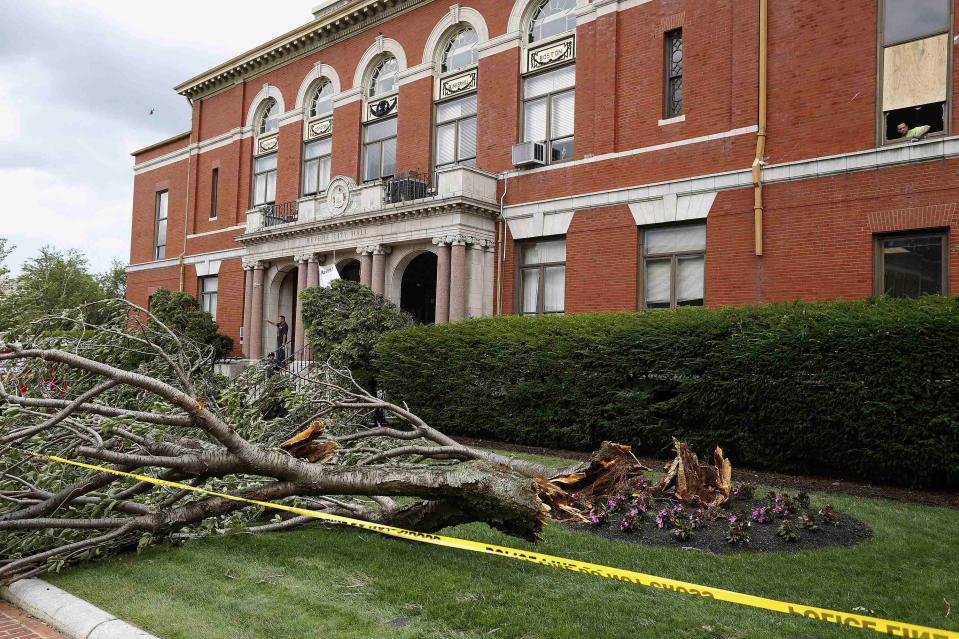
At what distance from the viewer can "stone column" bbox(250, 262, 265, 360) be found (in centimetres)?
2577

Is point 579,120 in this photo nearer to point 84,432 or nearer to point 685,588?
point 84,432

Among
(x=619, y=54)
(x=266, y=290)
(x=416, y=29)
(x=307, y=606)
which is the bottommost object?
(x=307, y=606)

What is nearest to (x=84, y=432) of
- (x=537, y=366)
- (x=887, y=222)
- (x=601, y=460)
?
(x=601, y=460)

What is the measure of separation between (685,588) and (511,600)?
179 cm

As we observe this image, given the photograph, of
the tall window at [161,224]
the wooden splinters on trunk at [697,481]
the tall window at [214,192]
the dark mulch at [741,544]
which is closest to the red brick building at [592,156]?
the tall window at [214,192]

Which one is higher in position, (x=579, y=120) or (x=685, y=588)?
(x=579, y=120)

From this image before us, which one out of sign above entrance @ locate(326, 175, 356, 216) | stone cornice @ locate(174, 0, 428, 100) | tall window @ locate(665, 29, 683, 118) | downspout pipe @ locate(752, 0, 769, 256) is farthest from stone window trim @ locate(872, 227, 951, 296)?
stone cornice @ locate(174, 0, 428, 100)

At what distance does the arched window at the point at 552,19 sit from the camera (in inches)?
756

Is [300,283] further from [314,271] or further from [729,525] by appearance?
[729,525]

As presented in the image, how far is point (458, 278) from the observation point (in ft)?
62.6

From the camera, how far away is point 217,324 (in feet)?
92.9

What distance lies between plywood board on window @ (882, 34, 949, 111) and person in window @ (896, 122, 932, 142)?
0.38m

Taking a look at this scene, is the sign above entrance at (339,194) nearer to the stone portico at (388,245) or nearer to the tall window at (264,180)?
the stone portico at (388,245)

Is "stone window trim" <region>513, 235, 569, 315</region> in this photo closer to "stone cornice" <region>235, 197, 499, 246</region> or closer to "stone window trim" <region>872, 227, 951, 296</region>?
"stone cornice" <region>235, 197, 499, 246</region>
